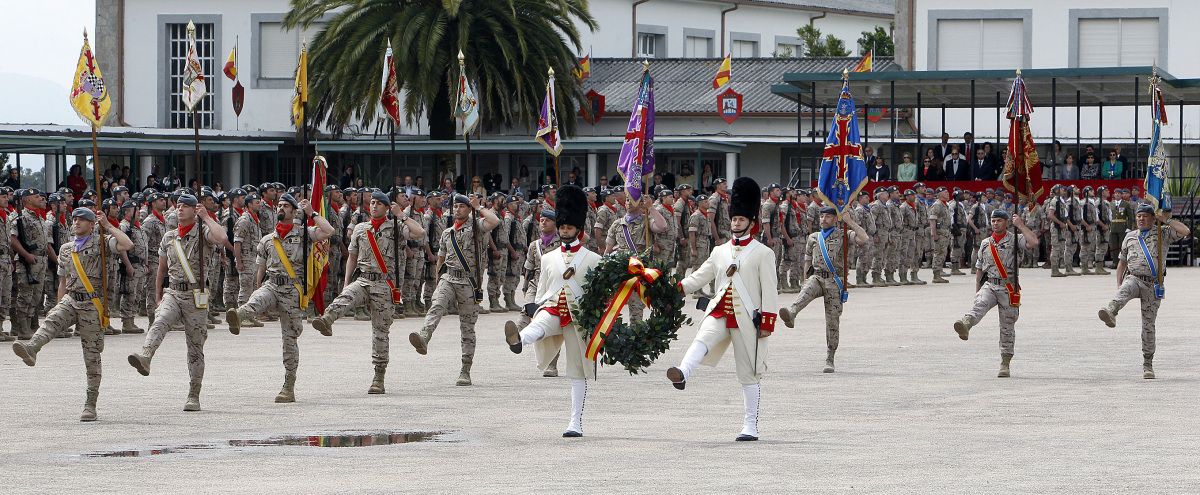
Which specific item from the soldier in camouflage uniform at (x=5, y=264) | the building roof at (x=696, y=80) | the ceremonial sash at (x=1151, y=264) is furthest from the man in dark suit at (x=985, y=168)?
the soldier in camouflage uniform at (x=5, y=264)

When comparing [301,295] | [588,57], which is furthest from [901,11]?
[301,295]

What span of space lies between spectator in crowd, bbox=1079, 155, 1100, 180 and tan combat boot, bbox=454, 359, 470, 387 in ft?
79.8

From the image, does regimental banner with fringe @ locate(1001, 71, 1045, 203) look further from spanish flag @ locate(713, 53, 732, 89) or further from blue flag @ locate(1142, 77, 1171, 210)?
spanish flag @ locate(713, 53, 732, 89)

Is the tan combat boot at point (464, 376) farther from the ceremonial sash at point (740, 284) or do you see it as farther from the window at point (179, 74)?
the window at point (179, 74)

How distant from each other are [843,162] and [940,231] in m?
14.1

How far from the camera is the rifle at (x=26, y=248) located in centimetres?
2133

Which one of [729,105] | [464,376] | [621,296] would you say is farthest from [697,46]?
[621,296]

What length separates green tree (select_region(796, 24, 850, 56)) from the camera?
64250 millimetres

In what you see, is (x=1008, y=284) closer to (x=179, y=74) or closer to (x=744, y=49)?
(x=179, y=74)

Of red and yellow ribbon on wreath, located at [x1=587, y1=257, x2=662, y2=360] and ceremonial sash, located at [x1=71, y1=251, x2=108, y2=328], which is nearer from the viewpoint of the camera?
red and yellow ribbon on wreath, located at [x1=587, y1=257, x2=662, y2=360]

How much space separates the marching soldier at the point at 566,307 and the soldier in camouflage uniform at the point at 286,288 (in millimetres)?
2964

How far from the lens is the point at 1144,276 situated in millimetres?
17000

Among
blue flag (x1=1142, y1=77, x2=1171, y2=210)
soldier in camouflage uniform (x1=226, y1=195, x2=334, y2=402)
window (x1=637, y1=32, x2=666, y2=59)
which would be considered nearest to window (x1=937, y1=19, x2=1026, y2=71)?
window (x1=637, y1=32, x2=666, y2=59)

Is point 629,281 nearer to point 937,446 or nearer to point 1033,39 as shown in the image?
point 937,446
